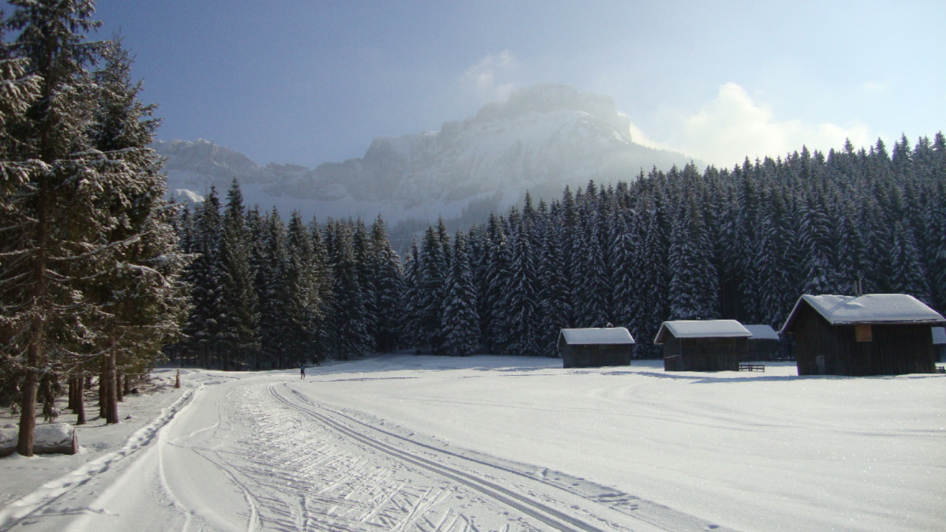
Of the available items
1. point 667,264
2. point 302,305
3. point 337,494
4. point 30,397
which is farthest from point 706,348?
point 30,397

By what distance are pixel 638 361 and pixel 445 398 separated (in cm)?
3774

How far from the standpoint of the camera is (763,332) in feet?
174

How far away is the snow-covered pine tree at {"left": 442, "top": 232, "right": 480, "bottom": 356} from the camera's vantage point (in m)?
62.1

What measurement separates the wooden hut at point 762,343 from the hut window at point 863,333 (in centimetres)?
2482

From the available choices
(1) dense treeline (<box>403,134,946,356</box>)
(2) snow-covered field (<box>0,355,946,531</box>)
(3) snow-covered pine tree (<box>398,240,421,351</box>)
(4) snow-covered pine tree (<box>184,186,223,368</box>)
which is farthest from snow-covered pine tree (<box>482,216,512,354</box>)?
(2) snow-covered field (<box>0,355,946,531</box>)

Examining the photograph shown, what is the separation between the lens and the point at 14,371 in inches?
460

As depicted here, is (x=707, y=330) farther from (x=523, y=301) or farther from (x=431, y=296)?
(x=431, y=296)

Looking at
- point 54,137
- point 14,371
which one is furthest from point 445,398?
point 54,137

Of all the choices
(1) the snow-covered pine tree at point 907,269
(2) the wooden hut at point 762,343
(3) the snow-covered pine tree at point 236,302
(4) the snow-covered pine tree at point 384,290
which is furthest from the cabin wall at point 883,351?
(4) the snow-covered pine tree at point 384,290

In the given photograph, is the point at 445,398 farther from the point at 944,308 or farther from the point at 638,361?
the point at 944,308

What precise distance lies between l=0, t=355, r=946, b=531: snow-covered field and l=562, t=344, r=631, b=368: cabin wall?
30573mm

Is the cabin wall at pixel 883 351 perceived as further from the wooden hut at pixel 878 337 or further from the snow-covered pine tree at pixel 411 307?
the snow-covered pine tree at pixel 411 307

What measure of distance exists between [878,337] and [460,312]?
41404mm

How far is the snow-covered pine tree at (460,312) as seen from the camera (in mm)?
62062
